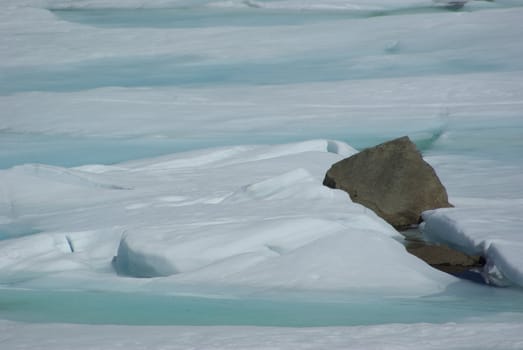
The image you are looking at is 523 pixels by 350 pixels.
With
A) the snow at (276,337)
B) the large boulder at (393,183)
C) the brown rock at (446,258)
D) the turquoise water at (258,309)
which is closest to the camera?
the snow at (276,337)

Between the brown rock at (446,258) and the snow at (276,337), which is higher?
the snow at (276,337)

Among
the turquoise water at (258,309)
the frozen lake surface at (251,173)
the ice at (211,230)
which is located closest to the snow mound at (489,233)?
the frozen lake surface at (251,173)

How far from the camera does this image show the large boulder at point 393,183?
5145mm

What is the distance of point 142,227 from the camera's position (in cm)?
457

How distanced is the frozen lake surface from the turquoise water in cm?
1

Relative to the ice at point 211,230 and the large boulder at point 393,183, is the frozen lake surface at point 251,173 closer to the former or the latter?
the ice at point 211,230

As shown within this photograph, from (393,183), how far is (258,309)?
172 cm

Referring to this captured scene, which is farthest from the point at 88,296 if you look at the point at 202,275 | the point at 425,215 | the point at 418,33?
the point at 418,33

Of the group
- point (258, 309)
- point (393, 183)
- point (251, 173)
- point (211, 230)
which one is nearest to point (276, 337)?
point (258, 309)

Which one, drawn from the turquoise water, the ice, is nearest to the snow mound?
the turquoise water

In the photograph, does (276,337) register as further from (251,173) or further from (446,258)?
(251,173)

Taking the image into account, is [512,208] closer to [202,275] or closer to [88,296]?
[202,275]

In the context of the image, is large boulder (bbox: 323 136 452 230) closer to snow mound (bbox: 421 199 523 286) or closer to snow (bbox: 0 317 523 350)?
snow mound (bbox: 421 199 523 286)

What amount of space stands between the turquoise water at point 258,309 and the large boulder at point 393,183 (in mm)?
1174
